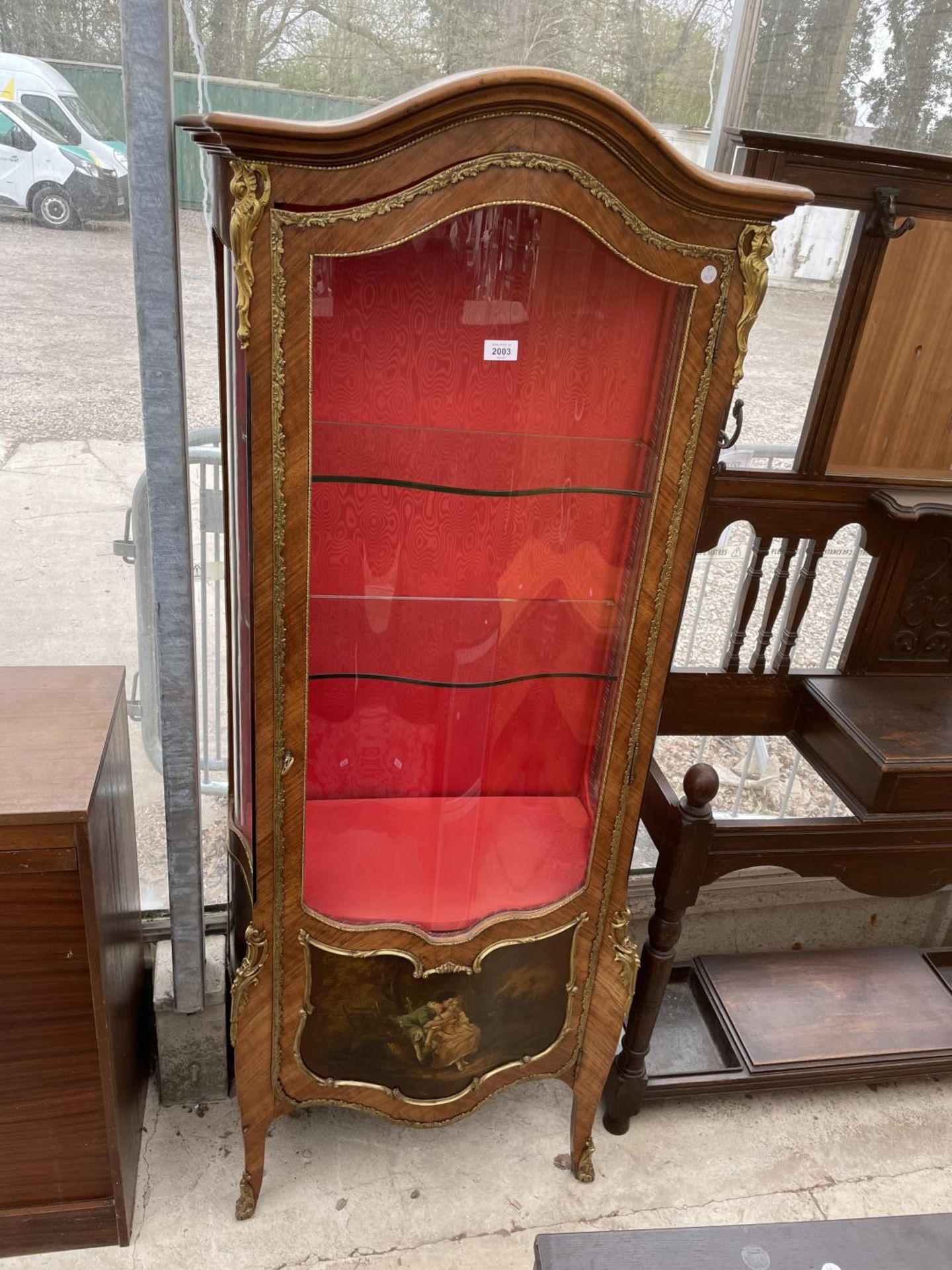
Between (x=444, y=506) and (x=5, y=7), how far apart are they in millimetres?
927

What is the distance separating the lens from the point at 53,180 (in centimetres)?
145

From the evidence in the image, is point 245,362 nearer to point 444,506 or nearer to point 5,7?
point 444,506

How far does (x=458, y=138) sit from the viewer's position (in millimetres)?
1041

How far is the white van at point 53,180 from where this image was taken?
143 centimetres

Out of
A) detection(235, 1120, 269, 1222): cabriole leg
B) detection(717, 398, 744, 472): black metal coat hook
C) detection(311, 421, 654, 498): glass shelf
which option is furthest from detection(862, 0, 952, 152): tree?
detection(235, 1120, 269, 1222): cabriole leg

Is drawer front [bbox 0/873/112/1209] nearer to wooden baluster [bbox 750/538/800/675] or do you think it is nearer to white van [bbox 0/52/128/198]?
white van [bbox 0/52/128/198]

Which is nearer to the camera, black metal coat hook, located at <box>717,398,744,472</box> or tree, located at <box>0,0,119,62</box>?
tree, located at <box>0,0,119,62</box>

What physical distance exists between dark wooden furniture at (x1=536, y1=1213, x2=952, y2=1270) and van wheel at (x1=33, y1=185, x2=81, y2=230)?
62.8 inches

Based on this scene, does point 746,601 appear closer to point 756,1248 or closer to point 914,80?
point 914,80

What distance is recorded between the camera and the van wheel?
1450mm

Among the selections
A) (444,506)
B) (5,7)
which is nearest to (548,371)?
(444,506)

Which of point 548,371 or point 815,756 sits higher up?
point 548,371

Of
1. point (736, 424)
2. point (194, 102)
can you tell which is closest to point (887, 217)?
point (736, 424)

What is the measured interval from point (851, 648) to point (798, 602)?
14cm
